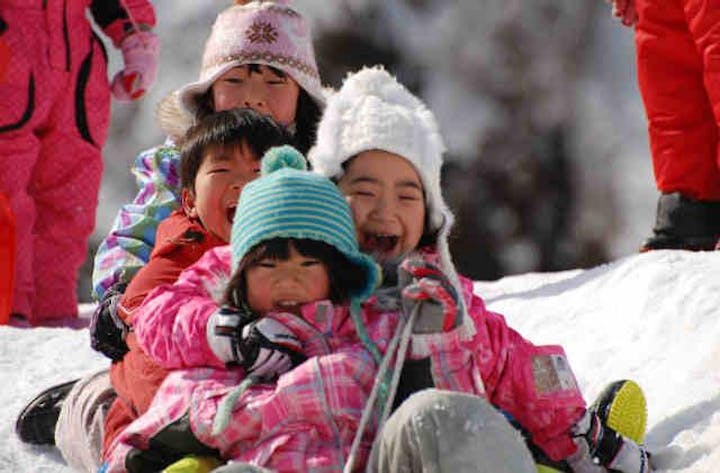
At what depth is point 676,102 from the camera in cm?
443

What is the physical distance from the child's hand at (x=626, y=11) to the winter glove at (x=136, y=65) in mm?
1594

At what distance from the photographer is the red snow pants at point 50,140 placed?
4.74 meters

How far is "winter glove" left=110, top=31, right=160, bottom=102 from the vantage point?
5.09m

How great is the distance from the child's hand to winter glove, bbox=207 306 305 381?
2.76 m

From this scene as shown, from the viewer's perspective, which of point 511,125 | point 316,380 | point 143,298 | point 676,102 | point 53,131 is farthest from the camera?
point 511,125

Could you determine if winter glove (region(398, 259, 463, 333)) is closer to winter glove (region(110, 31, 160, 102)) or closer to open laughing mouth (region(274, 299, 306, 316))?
open laughing mouth (region(274, 299, 306, 316))

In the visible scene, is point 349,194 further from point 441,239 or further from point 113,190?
point 113,190

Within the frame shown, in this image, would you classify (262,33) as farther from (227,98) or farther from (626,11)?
(626,11)

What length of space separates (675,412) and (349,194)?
2.74ft

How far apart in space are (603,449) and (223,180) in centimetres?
80

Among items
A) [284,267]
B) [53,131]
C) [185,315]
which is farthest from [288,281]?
[53,131]

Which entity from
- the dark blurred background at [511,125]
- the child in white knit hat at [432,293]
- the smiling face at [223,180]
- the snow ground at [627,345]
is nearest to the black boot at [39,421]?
the snow ground at [627,345]

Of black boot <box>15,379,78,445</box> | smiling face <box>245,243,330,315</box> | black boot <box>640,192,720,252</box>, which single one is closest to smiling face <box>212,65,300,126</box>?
black boot <box>15,379,78,445</box>

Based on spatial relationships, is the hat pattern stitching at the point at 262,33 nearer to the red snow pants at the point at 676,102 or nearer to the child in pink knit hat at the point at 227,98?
the child in pink knit hat at the point at 227,98
